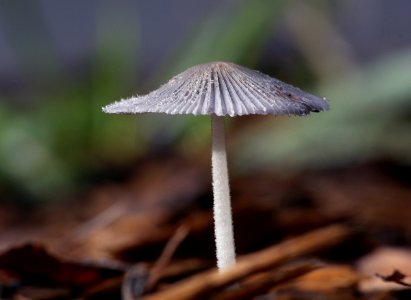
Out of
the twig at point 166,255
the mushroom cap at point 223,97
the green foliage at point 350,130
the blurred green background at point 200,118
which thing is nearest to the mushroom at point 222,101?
the mushroom cap at point 223,97

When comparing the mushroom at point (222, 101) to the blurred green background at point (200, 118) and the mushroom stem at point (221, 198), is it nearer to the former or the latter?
the mushroom stem at point (221, 198)

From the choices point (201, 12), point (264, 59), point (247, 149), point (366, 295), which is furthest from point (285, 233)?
point (201, 12)

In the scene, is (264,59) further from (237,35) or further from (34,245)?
(34,245)

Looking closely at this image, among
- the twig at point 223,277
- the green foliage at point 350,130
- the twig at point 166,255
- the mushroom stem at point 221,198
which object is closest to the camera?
the twig at point 223,277

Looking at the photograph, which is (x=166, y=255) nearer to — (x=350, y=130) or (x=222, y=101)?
(x=222, y=101)

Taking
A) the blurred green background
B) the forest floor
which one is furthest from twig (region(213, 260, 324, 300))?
the blurred green background

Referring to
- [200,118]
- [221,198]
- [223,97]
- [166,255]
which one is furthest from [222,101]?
[200,118]
